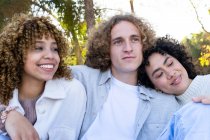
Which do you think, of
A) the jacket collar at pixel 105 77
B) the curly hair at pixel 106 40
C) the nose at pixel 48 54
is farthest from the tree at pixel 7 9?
the nose at pixel 48 54

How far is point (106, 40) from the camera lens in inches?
151

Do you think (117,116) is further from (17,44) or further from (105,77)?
(17,44)

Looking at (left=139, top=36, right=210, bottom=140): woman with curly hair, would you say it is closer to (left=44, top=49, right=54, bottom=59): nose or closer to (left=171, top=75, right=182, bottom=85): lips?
(left=171, top=75, right=182, bottom=85): lips

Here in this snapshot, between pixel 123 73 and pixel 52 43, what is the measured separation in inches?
33.8

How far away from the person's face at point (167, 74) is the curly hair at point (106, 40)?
0.85ft

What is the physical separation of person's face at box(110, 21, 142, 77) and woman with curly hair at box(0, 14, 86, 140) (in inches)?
20.8

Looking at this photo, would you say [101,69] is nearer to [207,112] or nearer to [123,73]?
[123,73]

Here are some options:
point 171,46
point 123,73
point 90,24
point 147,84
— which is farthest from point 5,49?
point 90,24

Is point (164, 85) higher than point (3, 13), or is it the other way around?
point (3, 13)

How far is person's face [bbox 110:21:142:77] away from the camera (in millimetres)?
3549

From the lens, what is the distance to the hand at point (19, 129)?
2803mm

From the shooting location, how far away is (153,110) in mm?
3553

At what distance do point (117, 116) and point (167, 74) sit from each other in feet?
2.11

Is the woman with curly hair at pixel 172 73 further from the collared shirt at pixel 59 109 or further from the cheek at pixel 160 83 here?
the collared shirt at pixel 59 109
